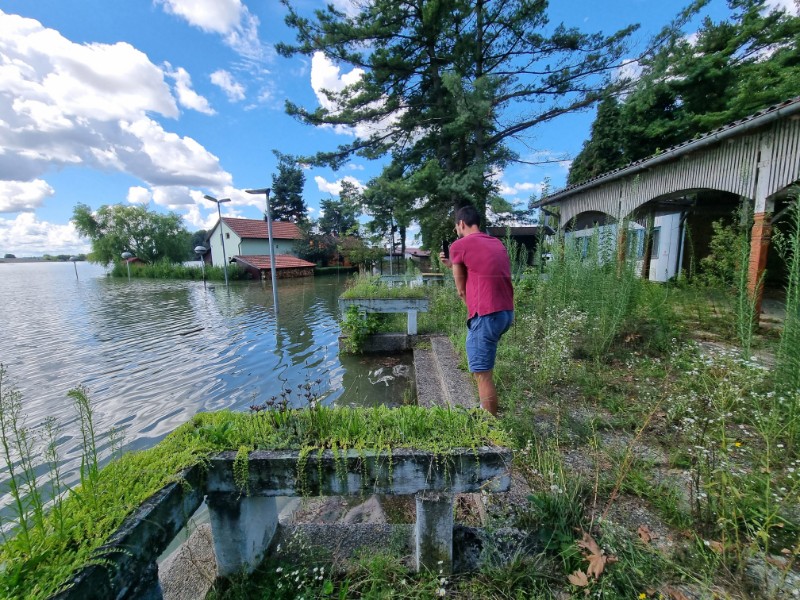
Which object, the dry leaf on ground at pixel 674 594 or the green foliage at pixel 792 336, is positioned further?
the green foliage at pixel 792 336

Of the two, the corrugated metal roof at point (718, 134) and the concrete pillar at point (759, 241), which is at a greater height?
the corrugated metal roof at point (718, 134)

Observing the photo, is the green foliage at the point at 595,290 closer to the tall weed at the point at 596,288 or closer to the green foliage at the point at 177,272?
the tall weed at the point at 596,288

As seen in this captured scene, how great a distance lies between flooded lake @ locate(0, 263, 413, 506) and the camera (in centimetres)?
505

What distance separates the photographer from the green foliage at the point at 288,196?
1554 inches

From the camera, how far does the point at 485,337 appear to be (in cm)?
271

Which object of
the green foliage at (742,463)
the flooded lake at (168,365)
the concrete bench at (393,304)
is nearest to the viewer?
the green foliage at (742,463)

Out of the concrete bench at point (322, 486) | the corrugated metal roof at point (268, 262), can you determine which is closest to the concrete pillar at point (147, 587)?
the concrete bench at point (322, 486)

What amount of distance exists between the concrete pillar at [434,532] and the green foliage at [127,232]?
40.2m

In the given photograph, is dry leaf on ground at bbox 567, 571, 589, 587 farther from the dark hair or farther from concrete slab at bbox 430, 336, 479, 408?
the dark hair

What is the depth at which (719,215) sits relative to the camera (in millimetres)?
10148

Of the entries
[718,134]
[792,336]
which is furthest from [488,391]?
[718,134]

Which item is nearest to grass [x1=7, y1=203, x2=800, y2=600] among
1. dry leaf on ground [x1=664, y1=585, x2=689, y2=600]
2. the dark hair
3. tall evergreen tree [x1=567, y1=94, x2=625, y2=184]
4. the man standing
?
dry leaf on ground [x1=664, y1=585, x2=689, y2=600]

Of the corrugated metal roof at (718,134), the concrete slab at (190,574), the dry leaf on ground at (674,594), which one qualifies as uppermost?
the corrugated metal roof at (718,134)

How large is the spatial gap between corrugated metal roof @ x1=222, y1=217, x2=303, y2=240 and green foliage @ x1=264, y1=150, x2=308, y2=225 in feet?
10.9
